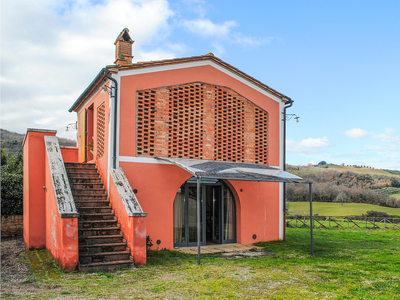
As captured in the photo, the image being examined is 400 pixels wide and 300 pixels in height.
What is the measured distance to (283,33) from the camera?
13.4m

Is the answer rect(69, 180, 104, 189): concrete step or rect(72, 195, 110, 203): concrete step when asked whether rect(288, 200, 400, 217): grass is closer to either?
rect(69, 180, 104, 189): concrete step

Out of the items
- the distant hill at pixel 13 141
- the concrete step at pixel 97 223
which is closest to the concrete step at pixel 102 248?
the concrete step at pixel 97 223

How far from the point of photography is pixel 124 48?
12.5m

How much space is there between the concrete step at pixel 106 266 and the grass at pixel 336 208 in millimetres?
25906

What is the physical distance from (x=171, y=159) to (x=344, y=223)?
54.7ft

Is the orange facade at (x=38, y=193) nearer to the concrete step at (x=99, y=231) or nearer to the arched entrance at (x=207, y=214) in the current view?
the concrete step at (x=99, y=231)

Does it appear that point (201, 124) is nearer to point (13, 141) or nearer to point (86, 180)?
point (86, 180)

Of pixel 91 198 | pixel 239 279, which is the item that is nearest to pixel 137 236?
pixel 91 198

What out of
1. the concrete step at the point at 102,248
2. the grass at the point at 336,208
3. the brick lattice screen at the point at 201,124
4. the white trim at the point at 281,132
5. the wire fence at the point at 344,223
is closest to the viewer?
the concrete step at the point at 102,248

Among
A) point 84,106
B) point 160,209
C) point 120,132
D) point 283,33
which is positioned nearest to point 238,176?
point 160,209

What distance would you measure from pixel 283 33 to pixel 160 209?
824 centimetres

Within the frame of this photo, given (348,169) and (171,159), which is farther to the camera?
(348,169)

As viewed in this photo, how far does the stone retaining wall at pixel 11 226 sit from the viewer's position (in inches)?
575

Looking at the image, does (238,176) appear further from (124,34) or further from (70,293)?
(124,34)
